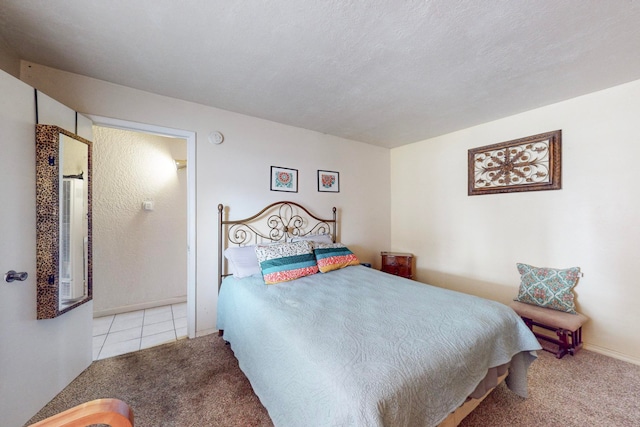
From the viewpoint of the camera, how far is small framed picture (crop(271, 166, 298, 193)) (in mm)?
3051

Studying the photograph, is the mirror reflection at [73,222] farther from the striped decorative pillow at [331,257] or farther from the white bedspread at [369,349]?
the striped decorative pillow at [331,257]

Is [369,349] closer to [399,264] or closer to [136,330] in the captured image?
[399,264]

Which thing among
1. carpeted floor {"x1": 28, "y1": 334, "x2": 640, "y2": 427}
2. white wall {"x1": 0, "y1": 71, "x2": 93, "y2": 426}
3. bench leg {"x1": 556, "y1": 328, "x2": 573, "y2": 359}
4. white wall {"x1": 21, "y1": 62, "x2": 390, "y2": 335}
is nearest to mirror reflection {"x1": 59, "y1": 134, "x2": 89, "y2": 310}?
white wall {"x1": 0, "y1": 71, "x2": 93, "y2": 426}

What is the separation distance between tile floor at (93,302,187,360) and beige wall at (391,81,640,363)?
3542mm

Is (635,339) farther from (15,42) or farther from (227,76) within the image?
(15,42)

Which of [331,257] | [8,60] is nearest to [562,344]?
[331,257]

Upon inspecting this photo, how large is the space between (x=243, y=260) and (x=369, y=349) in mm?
1685

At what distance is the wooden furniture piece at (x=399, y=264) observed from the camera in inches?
140

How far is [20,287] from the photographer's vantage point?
58.9 inches

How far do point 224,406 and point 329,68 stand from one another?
2.60 m

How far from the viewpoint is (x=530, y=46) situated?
1656mm

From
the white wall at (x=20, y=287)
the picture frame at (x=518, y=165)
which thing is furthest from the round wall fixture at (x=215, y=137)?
the picture frame at (x=518, y=165)

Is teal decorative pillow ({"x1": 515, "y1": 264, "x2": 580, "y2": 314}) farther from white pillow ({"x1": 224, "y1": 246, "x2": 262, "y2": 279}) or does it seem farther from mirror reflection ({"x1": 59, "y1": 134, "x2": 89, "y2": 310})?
mirror reflection ({"x1": 59, "y1": 134, "x2": 89, "y2": 310})

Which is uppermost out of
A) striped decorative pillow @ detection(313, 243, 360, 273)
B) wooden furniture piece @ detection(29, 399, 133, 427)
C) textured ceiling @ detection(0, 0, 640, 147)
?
textured ceiling @ detection(0, 0, 640, 147)
